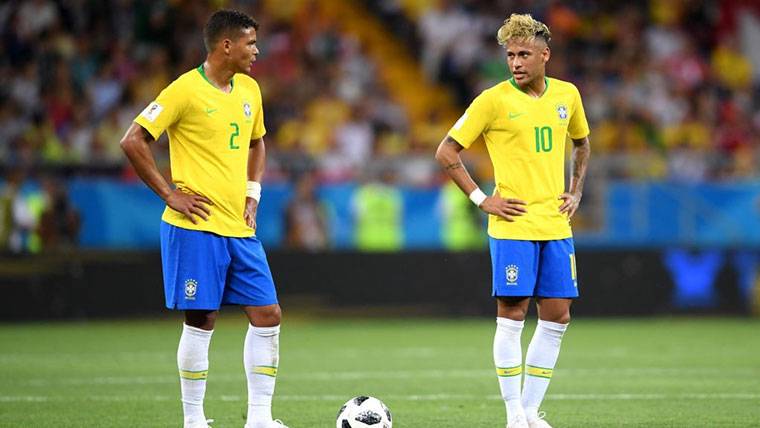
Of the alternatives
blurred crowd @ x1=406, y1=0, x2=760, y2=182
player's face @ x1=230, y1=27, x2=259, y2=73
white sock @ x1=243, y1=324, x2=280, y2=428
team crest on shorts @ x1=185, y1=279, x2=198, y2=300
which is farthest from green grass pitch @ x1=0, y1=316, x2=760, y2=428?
blurred crowd @ x1=406, y1=0, x2=760, y2=182

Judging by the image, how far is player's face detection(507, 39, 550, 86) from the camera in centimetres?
764

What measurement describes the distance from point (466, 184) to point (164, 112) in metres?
1.83

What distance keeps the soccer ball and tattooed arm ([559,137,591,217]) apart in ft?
5.46

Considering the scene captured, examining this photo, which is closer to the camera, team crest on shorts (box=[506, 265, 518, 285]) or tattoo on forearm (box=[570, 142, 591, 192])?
team crest on shorts (box=[506, 265, 518, 285])

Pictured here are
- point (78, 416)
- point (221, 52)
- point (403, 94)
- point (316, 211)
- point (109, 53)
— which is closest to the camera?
point (221, 52)

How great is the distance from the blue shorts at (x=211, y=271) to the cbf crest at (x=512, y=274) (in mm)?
1374

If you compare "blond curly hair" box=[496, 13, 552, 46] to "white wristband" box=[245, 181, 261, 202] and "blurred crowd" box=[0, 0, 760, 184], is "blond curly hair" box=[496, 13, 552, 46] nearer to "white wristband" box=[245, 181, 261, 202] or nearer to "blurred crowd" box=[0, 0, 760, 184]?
"white wristband" box=[245, 181, 261, 202]

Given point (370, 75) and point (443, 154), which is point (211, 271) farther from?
point (370, 75)

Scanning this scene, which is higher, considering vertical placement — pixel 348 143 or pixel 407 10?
pixel 407 10

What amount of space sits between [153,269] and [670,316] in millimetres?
6899

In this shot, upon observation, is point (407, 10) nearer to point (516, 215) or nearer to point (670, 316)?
point (670, 316)

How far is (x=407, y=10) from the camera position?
2278cm

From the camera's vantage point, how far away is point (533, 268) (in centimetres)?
762

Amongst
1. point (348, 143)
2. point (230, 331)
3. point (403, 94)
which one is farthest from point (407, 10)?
point (230, 331)
